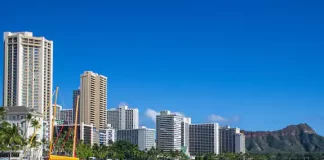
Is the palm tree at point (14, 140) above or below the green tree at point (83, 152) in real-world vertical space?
above

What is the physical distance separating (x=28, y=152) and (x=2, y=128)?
35.3 m

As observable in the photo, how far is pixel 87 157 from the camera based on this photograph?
198 m

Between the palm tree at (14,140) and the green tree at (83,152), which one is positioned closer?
the palm tree at (14,140)

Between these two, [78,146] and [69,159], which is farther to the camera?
[78,146]

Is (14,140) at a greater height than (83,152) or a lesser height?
greater

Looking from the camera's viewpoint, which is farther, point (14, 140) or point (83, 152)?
point (83, 152)

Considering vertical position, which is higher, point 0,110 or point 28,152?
point 0,110

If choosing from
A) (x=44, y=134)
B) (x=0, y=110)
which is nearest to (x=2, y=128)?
(x=0, y=110)

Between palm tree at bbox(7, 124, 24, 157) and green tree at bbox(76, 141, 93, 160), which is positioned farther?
green tree at bbox(76, 141, 93, 160)

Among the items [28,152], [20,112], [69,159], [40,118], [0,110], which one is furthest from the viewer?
[40,118]

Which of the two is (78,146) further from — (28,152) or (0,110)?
(0,110)

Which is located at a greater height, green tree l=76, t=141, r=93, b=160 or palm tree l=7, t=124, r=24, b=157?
palm tree l=7, t=124, r=24, b=157

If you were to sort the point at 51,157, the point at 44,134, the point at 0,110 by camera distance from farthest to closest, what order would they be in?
the point at 44,134 → the point at 0,110 → the point at 51,157

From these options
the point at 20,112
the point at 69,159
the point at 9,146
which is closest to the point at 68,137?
the point at 20,112
